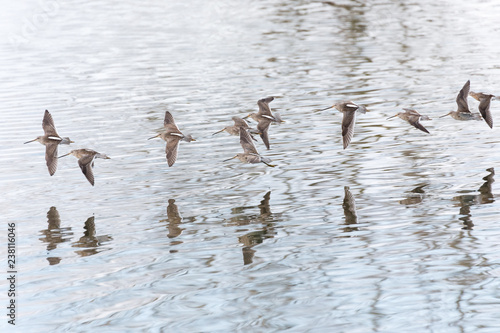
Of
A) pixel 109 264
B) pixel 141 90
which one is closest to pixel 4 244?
pixel 109 264

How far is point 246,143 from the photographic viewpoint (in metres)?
14.4

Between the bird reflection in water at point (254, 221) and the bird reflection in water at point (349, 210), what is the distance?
42.0 inches

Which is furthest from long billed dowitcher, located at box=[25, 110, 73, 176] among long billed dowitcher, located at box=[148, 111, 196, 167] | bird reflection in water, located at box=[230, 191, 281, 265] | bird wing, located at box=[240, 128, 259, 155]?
bird reflection in water, located at box=[230, 191, 281, 265]

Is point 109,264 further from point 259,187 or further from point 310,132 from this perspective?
point 310,132

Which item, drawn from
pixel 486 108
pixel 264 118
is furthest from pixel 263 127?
pixel 486 108

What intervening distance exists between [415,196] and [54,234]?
5681mm

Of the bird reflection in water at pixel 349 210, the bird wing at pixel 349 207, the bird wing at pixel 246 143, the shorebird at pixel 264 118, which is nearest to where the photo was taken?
the bird reflection in water at pixel 349 210

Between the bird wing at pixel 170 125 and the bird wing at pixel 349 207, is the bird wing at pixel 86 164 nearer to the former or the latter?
the bird wing at pixel 170 125

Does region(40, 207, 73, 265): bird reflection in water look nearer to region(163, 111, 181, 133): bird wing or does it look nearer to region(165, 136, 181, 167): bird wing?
region(165, 136, 181, 167): bird wing

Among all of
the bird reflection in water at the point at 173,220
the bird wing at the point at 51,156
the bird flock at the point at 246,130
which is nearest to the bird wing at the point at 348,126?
the bird flock at the point at 246,130

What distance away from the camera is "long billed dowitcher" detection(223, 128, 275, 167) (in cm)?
1377

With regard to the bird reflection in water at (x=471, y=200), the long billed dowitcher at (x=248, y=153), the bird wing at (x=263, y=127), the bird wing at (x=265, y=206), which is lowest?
the bird reflection in water at (x=471, y=200)

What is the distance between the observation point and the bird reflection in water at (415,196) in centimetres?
1277

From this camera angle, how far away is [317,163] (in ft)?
50.8
